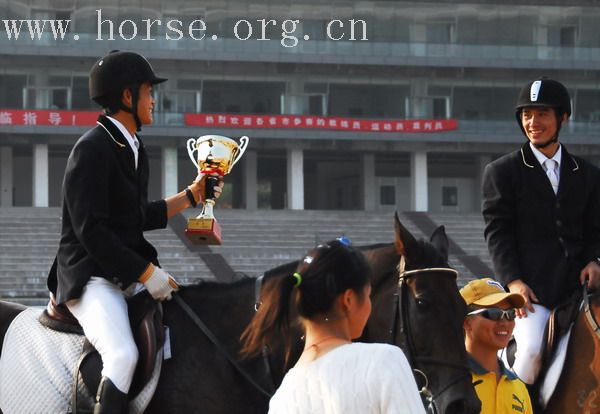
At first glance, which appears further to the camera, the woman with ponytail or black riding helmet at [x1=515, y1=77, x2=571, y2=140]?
black riding helmet at [x1=515, y1=77, x2=571, y2=140]

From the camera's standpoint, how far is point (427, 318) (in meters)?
5.50

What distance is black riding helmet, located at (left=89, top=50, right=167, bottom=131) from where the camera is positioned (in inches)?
256

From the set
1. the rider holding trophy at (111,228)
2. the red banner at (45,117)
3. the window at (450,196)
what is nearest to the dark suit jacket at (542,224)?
the rider holding trophy at (111,228)

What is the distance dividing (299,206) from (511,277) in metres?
54.0

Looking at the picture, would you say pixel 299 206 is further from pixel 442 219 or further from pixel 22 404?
pixel 22 404

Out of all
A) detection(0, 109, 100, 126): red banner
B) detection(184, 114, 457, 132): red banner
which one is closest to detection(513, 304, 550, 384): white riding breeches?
detection(0, 109, 100, 126): red banner

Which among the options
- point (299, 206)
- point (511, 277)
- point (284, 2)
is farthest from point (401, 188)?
point (511, 277)

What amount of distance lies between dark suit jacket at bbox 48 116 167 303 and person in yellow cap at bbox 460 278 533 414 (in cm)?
183

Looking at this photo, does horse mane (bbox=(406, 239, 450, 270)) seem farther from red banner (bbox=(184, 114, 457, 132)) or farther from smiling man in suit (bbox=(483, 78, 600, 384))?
red banner (bbox=(184, 114, 457, 132))

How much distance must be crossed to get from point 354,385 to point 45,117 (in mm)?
56026

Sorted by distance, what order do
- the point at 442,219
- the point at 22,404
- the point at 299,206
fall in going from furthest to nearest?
the point at 299,206, the point at 442,219, the point at 22,404

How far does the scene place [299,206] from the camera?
6116 cm

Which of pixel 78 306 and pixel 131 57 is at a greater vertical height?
pixel 131 57

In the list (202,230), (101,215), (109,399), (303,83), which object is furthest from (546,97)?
(303,83)
